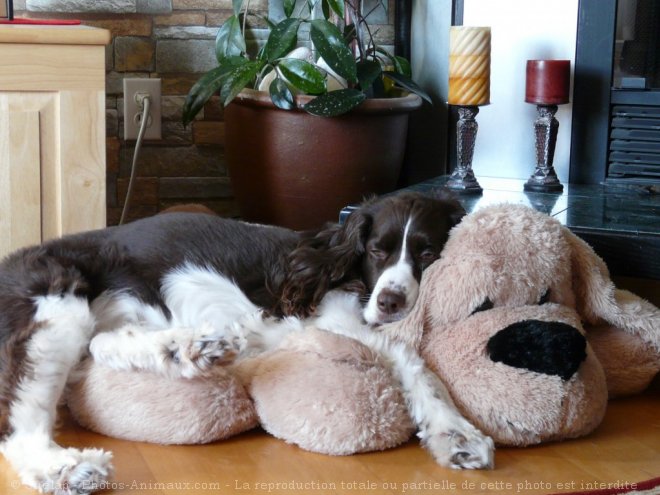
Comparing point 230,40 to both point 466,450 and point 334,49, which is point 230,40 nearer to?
point 334,49

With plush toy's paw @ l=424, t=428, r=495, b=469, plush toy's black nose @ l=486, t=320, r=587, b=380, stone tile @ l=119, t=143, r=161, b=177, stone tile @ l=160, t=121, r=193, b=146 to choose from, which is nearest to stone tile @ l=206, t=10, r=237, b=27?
stone tile @ l=160, t=121, r=193, b=146

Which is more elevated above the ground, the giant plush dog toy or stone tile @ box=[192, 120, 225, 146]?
stone tile @ box=[192, 120, 225, 146]

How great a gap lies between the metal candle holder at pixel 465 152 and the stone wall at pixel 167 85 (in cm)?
70

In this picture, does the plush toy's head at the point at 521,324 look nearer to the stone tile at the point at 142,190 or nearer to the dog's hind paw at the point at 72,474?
the dog's hind paw at the point at 72,474

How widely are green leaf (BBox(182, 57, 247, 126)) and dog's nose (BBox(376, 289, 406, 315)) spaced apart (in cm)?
123

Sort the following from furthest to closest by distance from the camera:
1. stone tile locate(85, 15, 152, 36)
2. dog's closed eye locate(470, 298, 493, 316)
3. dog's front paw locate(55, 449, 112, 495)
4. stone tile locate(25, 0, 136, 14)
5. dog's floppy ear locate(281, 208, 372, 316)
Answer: stone tile locate(85, 15, 152, 36), stone tile locate(25, 0, 136, 14), dog's floppy ear locate(281, 208, 372, 316), dog's closed eye locate(470, 298, 493, 316), dog's front paw locate(55, 449, 112, 495)

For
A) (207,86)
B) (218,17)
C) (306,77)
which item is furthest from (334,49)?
(218,17)

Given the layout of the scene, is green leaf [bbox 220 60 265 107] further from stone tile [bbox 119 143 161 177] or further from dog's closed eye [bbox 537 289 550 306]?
dog's closed eye [bbox 537 289 550 306]

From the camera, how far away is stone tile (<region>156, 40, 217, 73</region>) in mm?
3227

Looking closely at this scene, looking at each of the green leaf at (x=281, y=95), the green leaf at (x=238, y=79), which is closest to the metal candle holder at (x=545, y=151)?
the green leaf at (x=281, y=95)

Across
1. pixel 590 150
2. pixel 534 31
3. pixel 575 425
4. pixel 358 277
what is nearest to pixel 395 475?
pixel 575 425

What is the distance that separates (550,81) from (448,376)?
4.23 feet

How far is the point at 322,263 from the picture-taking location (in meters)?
2.06

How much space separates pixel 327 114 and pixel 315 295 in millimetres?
901
